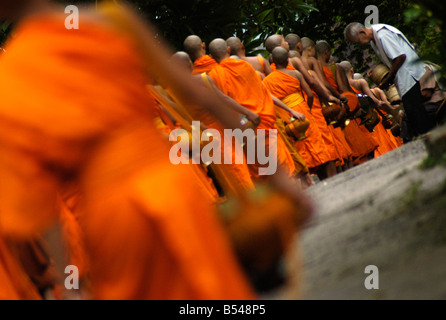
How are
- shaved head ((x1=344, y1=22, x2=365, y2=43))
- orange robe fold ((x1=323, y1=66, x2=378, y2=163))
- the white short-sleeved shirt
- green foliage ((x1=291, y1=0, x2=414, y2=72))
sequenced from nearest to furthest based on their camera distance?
1. the white short-sleeved shirt
2. shaved head ((x1=344, y1=22, x2=365, y2=43))
3. orange robe fold ((x1=323, y1=66, x2=378, y2=163))
4. green foliage ((x1=291, y1=0, x2=414, y2=72))

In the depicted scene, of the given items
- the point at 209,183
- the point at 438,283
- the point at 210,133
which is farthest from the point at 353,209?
the point at 209,183

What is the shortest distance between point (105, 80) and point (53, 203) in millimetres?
320

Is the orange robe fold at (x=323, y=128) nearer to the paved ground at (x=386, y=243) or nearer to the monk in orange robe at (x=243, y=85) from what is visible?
the monk in orange robe at (x=243, y=85)

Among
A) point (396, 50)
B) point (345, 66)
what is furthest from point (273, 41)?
point (396, 50)

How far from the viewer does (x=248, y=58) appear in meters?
11.4

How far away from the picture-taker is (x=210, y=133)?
8641 mm

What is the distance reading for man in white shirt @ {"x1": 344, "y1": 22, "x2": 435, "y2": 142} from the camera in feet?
27.5

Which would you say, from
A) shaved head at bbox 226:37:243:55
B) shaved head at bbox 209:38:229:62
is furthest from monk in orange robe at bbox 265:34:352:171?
shaved head at bbox 209:38:229:62

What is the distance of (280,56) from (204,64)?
1.72 metres

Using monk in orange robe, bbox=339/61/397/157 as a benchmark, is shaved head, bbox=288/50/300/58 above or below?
above

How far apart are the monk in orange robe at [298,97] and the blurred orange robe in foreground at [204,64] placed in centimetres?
156

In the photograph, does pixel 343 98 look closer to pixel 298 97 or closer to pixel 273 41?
pixel 298 97

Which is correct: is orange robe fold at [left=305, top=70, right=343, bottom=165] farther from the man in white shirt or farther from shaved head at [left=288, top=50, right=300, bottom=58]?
the man in white shirt

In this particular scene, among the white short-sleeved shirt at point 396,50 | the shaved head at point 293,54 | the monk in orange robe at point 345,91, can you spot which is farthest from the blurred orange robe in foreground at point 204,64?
the monk in orange robe at point 345,91
